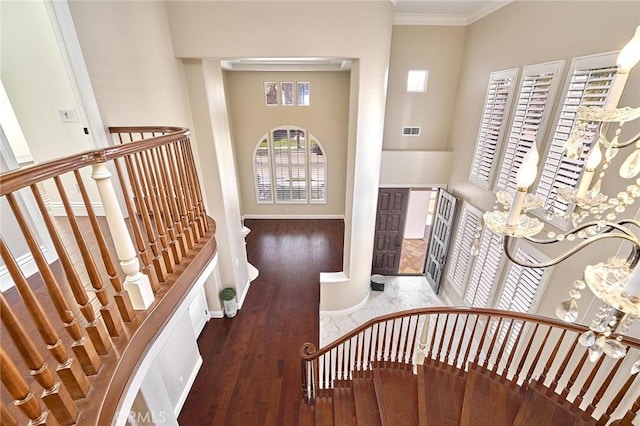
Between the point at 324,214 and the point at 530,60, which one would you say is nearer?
the point at 530,60

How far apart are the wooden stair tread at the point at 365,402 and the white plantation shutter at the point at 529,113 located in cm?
303

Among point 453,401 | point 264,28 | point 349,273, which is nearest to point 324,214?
point 349,273

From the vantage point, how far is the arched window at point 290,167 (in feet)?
25.0

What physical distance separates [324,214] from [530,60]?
6184 mm

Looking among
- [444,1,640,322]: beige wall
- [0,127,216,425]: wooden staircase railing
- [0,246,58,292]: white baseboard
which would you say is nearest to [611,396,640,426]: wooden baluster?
[444,1,640,322]: beige wall

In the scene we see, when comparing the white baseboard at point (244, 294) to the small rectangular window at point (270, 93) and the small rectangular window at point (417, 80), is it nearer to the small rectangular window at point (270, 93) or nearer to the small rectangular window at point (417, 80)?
the small rectangular window at point (270, 93)

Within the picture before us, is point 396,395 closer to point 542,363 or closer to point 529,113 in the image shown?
point 542,363

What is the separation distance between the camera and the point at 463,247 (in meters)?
4.70

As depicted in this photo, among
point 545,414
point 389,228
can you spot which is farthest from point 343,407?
point 389,228

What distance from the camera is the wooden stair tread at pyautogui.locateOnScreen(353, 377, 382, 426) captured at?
103 inches

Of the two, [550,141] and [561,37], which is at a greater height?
[561,37]

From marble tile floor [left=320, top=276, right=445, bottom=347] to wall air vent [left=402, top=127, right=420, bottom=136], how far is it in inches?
124

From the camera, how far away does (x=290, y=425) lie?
3332 mm

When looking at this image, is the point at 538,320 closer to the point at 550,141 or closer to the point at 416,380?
the point at 416,380
